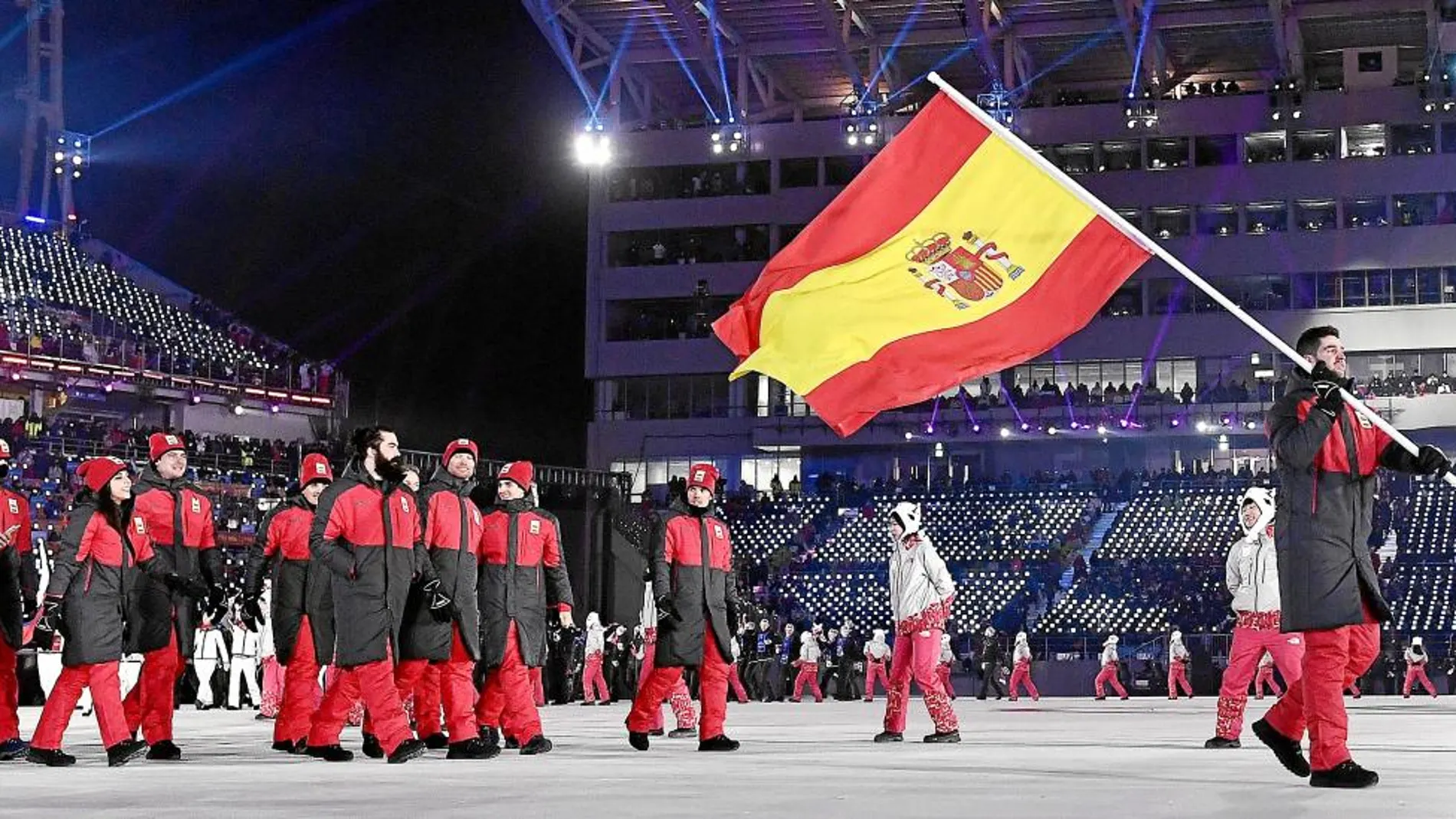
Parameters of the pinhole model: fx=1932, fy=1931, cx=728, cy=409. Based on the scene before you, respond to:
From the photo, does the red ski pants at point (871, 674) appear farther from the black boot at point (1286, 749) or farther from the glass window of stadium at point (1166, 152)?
the glass window of stadium at point (1166, 152)

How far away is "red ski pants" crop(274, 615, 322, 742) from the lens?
12906 mm

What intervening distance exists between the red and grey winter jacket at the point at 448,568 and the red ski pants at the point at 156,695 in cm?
153

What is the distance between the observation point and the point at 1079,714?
922 inches

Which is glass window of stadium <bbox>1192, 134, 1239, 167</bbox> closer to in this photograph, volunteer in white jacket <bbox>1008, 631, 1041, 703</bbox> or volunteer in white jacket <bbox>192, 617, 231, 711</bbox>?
volunteer in white jacket <bbox>1008, 631, 1041, 703</bbox>

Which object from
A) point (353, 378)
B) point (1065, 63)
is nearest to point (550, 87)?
point (353, 378)

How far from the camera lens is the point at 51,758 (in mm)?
11406

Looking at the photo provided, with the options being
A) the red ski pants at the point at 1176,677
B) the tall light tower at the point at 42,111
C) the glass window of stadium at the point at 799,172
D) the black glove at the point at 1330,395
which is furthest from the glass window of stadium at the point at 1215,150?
the black glove at the point at 1330,395

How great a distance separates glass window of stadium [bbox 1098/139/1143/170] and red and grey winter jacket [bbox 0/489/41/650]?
159 ft

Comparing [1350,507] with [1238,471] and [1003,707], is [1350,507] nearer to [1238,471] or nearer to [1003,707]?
[1003,707]

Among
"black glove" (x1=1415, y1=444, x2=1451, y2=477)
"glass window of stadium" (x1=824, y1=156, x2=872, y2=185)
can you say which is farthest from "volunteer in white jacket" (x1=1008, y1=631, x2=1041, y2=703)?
"glass window of stadium" (x1=824, y1=156, x2=872, y2=185)

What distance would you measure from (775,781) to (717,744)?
148 inches

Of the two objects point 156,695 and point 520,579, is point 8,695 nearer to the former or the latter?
point 156,695

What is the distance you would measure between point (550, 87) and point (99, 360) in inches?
720

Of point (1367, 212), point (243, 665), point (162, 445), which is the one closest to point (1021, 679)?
point (243, 665)
